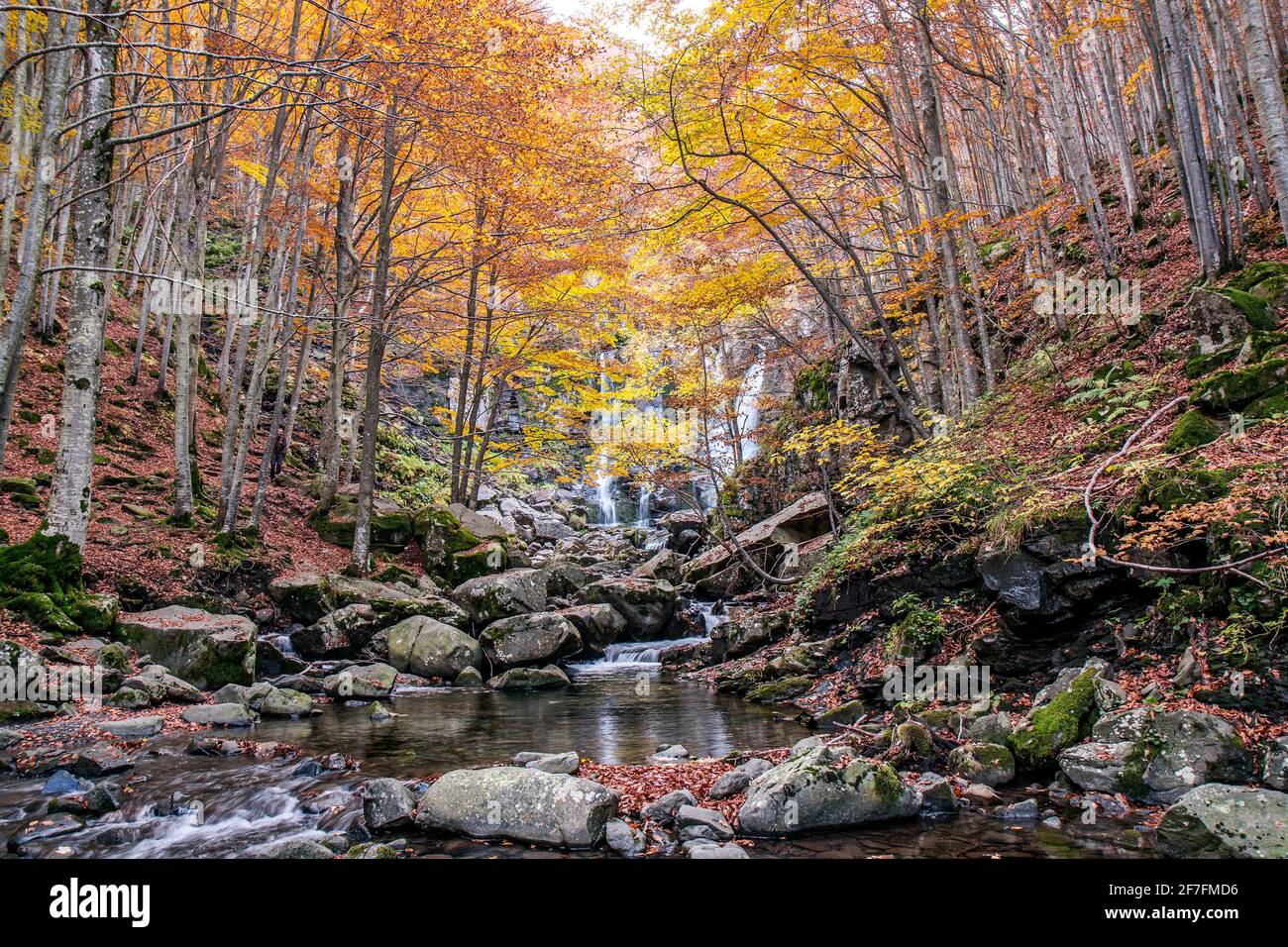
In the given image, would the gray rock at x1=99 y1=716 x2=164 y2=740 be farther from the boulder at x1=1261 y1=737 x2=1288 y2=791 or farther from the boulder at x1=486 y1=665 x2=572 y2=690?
the boulder at x1=1261 y1=737 x2=1288 y2=791

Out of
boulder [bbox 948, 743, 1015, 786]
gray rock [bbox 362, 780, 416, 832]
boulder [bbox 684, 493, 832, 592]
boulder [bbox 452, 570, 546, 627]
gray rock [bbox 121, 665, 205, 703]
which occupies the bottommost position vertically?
boulder [bbox 948, 743, 1015, 786]

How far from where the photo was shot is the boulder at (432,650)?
10445mm

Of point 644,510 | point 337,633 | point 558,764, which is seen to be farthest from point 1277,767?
point 644,510

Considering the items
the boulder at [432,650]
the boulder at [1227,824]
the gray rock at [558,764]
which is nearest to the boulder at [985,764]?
the boulder at [1227,824]

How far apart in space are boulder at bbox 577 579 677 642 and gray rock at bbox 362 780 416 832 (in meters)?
8.70

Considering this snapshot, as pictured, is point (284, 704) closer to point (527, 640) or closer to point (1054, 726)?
point (527, 640)

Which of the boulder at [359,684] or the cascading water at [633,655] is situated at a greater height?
the boulder at [359,684]

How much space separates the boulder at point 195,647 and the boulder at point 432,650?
2.44 m

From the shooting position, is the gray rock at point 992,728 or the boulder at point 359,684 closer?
the gray rock at point 992,728

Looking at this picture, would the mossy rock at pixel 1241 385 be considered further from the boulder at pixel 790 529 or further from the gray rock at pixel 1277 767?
the boulder at pixel 790 529

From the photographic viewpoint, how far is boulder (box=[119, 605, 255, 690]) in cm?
810

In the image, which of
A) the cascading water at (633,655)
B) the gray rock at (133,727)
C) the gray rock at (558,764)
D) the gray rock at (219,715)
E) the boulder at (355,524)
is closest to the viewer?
the gray rock at (558,764)

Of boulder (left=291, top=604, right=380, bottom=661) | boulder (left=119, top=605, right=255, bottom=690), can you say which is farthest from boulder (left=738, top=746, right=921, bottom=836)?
boulder (left=291, top=604, right=380, bottom=661)

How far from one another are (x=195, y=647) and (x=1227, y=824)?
399 inches
